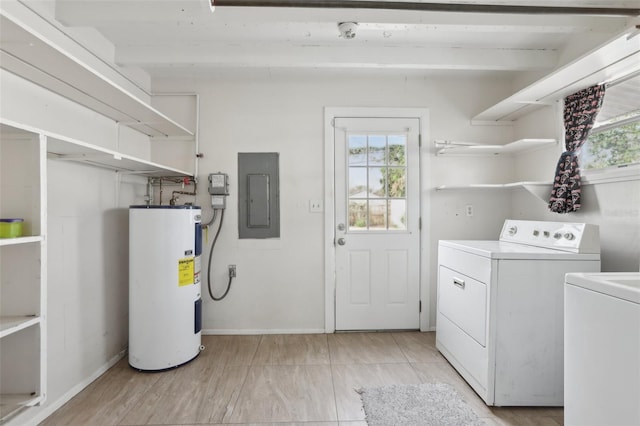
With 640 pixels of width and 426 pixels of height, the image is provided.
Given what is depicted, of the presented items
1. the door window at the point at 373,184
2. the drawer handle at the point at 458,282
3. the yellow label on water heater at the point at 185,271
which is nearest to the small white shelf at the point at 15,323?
the yellow label on water heater at the point at 185,271

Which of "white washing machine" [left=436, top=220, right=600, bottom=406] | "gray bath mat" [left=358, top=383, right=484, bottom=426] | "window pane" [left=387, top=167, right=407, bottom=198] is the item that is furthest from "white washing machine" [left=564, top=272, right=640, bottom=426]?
"window pane" [left=387, top=167, right=407, bottom=198]

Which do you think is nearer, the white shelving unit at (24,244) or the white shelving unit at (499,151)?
the white shelving unit at (24,244)

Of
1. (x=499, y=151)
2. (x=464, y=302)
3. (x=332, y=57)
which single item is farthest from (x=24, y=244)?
(x=499, y=151)

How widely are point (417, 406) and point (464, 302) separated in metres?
0.73

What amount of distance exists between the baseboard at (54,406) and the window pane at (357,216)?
223 cm

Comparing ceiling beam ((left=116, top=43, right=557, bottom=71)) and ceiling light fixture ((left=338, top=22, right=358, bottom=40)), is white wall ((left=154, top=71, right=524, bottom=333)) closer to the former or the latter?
ceiling beam ((left=116, top=43, right=557, bottom=71))

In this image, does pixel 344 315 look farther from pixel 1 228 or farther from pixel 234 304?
pixel 1 228

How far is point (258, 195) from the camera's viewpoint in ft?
9.24

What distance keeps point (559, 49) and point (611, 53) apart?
83cm

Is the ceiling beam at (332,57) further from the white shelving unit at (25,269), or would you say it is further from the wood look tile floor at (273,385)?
the wood look tile floor at (273,385)

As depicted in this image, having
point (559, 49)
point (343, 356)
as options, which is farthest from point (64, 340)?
point (559, 49)

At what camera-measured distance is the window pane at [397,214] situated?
2871 mm

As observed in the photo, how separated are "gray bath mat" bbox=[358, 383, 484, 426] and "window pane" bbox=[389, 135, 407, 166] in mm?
1870

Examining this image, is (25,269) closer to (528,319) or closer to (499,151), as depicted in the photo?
(528,319)
